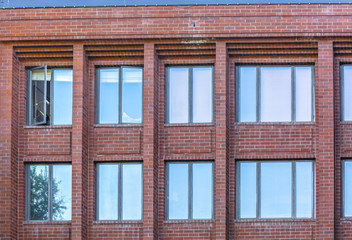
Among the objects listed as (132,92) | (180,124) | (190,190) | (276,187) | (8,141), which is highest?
(132,92)

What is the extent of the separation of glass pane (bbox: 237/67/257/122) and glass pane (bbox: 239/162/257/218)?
1.47 m

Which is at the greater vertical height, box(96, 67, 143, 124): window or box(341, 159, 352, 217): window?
box(96, 67, 143, 124): window

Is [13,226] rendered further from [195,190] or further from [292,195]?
[292,195]

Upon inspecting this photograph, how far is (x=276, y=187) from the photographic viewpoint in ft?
90.3

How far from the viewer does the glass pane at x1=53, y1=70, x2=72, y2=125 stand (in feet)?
92.4

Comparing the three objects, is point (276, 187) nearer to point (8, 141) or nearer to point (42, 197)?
point (42, 197)

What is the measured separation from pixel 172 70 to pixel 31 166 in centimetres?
524

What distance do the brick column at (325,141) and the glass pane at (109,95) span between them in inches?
242

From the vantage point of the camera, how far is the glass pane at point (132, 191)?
2750 cm

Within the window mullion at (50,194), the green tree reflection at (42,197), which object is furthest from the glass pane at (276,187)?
the window mullion at (50,194)

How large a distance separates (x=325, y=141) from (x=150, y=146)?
520 centimetres

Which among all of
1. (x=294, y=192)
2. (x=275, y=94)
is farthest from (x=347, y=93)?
(x=294, y=192)

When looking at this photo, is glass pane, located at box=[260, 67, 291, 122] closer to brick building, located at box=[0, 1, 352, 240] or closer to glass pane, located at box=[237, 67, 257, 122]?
brick building, located at box=[0, 1, 352, 240]

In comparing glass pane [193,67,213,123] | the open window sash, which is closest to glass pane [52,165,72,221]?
the open window sash
